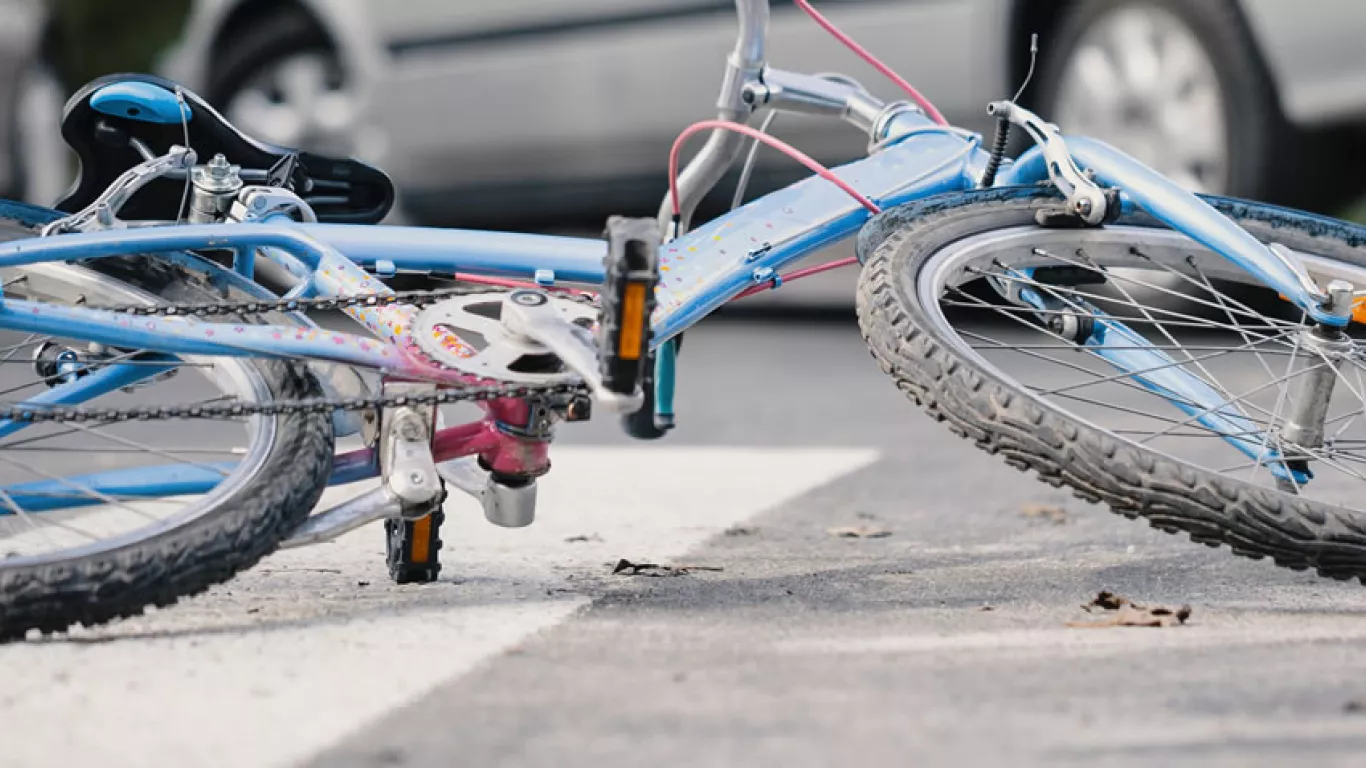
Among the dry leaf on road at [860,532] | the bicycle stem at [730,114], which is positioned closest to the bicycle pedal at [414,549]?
the bicycle stem at [730,114]

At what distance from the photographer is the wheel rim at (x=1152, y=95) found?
809 cm

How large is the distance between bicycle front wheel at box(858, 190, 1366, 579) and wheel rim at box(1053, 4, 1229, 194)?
3311 millimetres

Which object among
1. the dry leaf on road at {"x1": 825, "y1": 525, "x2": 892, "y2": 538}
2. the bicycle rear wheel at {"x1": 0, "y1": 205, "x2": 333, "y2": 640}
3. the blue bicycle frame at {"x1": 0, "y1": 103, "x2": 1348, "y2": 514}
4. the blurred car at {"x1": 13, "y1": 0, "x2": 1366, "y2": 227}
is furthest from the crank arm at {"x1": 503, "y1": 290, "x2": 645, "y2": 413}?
the blurred car at {"x1": 13, "y1": 0, "x2": 1366, "y2": 227}

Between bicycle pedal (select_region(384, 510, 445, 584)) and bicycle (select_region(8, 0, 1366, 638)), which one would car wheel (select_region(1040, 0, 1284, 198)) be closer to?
bicycle (select_region(8, 0, 1366, 638))

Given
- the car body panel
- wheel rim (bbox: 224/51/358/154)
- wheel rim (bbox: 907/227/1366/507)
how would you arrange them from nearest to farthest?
wheel rim (bbox: 907/227/1366/507)
the car body panel
wheel rim (bbox: 224/51/358/154)

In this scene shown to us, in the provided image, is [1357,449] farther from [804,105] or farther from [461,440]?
[461,440]

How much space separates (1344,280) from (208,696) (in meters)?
2.32

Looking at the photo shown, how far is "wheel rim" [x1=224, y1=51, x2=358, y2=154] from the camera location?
389 inches

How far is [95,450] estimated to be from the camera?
411cm

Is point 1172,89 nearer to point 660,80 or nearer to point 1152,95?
point 1152,95

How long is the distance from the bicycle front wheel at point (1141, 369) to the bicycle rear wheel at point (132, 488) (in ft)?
3.40

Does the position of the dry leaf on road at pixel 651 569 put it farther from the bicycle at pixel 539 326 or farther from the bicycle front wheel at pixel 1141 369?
the bicycle front wheel at pixel 1141 369

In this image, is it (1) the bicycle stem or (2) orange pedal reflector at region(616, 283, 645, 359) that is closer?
(2) orange pedal reflector at region(616, 283, 645, 359)

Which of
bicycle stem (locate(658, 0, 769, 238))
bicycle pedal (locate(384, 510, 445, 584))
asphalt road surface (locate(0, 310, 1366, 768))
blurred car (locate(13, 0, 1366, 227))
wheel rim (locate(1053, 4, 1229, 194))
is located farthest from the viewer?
wheel rim (locate(1053, 4, 1229, 194))
